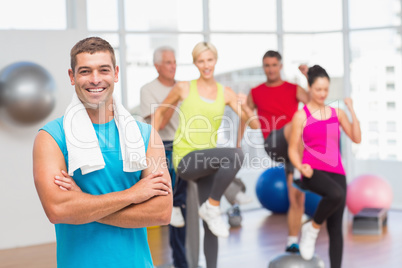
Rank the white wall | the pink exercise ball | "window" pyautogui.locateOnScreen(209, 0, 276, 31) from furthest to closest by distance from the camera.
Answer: "window" pyautogui.locateOnScreen(209, 0, 276, 31), the pink exercise ball, the white wall

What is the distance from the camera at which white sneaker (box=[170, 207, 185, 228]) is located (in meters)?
4.23

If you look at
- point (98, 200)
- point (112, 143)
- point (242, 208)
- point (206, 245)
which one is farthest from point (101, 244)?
point (242, 208)

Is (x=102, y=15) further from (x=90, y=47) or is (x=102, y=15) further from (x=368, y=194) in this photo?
(x=90, y=47)

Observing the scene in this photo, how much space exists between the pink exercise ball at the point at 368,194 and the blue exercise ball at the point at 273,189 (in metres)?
0.68

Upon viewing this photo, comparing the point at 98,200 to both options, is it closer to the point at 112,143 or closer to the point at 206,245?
the point at 112,143

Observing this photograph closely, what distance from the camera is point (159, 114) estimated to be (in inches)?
157

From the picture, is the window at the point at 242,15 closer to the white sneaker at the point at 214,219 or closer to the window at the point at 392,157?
the window at the point at 392,157

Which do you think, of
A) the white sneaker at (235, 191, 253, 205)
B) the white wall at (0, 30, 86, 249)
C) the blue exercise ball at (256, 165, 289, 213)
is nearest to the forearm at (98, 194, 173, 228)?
the white wall at (0, 30, 86, 249)

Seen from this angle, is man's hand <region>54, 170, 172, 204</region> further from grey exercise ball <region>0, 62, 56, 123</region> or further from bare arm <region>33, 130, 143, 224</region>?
grey exercise ball <region>0, 62, 56, 123</region>

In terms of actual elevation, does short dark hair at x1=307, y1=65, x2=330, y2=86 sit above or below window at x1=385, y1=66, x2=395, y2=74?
below

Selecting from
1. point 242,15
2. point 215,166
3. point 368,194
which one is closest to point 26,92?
point 215,166

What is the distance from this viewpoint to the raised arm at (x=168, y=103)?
12.4ft

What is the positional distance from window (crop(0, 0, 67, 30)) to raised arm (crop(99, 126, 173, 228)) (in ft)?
12.8

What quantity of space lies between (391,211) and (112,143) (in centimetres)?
546
